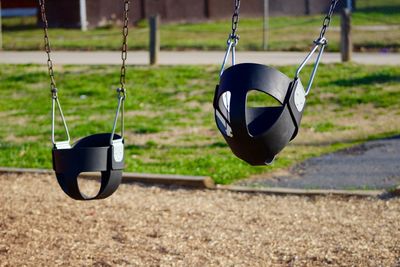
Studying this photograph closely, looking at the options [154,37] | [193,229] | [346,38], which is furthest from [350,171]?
[154,37]

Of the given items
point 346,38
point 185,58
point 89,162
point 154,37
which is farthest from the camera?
point 185,58

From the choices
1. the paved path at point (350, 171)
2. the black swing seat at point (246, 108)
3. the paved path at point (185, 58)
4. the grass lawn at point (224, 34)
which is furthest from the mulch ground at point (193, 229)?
the grass lawn at point (224, 34)

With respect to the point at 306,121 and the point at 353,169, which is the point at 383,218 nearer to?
the point at 353,169

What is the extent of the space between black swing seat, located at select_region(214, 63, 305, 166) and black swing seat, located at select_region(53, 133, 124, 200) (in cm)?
66

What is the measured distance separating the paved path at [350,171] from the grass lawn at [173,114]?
0.26 meters

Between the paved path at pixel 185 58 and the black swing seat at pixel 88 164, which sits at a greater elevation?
the black swing seat at pixel 88 164

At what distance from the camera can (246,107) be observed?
4488 millimetres

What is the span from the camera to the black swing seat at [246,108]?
4398mm

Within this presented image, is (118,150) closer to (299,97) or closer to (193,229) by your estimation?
(299,97)

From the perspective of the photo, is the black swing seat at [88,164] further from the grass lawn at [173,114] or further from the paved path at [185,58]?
the paved path at [185,58]

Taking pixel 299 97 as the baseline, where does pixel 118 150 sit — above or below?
below

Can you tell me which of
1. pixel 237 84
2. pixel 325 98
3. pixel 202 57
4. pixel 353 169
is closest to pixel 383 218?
pixel 353 169

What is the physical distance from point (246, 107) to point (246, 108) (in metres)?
0.03

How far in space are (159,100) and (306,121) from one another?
2.51 meters
